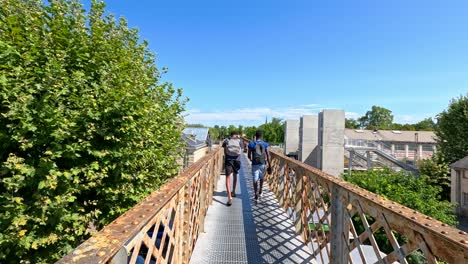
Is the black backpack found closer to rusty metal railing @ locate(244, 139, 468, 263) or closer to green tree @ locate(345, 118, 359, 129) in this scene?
rusty metal railing @ locate(244, 139, 468, 263)

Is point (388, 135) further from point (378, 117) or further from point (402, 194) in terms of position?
point (402, 194)

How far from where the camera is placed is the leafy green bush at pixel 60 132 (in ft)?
8.78

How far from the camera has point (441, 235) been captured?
1167mm

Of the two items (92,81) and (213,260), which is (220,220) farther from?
(92,81)

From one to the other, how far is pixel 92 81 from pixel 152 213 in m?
2.82

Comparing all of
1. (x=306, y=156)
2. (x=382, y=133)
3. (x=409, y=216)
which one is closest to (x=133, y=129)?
(x=409, y=216)

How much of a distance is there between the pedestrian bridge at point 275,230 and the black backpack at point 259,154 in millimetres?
716

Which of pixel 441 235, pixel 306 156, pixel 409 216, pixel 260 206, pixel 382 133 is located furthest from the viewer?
Result: pixel 382 133

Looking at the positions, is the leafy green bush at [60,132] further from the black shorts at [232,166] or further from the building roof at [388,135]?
the building roof at [388,135]

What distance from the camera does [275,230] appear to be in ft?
14.0

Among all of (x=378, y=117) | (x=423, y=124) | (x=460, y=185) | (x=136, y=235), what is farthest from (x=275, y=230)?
(x=378, y=117)

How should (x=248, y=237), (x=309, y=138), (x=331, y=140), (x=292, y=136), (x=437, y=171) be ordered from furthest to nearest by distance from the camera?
(x=437, y=171), (x=292, y=136), (x=309, y=138), (x=331, y=140), (x=248, y=237)

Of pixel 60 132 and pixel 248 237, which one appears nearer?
pixel 60 132

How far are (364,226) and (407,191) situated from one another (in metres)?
8.09
